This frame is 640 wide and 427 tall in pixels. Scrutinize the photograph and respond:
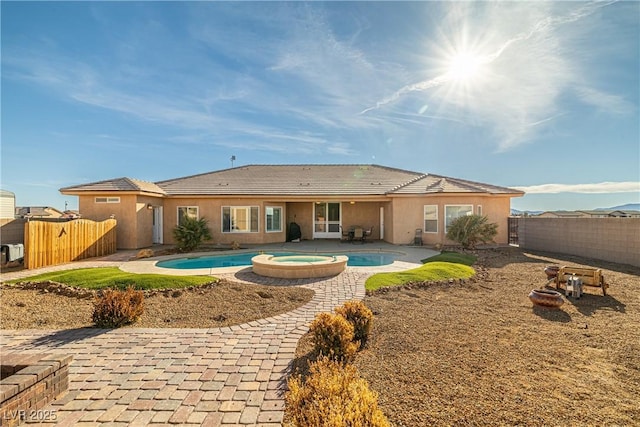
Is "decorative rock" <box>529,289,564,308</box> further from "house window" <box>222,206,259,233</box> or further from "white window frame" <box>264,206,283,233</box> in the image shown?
"house window" <box>222,206,259,233</box>

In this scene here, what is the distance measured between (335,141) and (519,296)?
20.4m

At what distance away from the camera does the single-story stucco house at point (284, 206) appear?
16766mm

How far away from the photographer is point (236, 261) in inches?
552

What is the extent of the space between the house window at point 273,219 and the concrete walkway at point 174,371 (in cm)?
1342

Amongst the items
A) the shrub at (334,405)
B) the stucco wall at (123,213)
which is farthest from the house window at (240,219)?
the shrub at (334,405)

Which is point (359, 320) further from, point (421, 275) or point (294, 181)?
point (294, 181)

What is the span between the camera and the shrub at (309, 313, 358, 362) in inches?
174

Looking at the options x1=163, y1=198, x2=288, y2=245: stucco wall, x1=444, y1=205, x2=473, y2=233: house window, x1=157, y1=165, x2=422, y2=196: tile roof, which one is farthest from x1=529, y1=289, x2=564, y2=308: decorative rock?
x1=163, y1=198, x2=288, y2=245: stucco wall

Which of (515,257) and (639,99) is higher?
(639,99)

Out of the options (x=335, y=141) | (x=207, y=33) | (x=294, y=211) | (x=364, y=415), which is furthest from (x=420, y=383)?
(x=335, y=141)

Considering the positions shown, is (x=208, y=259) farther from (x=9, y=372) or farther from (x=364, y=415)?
(x=364, y=415)

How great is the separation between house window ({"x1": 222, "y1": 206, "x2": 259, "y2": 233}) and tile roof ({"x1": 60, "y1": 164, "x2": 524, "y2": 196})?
1.08 meters

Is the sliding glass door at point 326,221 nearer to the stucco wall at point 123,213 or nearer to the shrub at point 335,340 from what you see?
the stucco wall at point 123,213

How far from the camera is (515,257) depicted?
1432 centimetres
